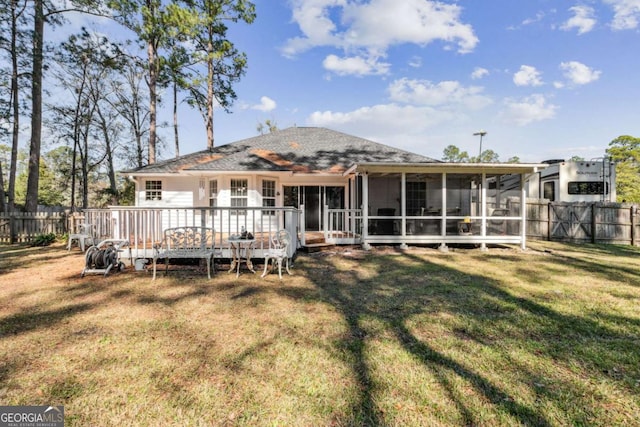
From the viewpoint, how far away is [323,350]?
9.92 ft

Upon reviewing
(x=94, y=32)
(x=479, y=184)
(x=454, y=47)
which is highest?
(x=94, y=32)

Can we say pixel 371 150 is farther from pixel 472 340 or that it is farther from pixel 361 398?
pixel 361 398

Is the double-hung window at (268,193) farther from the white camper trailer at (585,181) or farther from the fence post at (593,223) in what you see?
the white camper trailer at (585,181)

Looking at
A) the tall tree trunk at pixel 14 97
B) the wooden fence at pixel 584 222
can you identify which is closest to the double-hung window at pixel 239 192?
the tall tree trunk at pixel 14 97

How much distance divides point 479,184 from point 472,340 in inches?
348

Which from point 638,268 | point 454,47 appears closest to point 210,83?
point 454,47

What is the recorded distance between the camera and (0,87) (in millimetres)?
13500

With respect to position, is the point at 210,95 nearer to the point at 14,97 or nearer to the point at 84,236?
the point at 14,97

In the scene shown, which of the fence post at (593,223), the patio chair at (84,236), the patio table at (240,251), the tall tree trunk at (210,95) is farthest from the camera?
the tall tree trunk at (210,95)

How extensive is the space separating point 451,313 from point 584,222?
40.6ft

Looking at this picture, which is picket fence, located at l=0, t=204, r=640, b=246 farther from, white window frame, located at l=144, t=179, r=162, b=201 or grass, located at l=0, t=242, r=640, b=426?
grass, located at l=0, t=242, r=640, b=426

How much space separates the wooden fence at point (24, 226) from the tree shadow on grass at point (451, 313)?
38.8 ft

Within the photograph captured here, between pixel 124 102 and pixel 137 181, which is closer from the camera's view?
pixel 137 181

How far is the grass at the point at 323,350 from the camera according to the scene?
2139 mm
